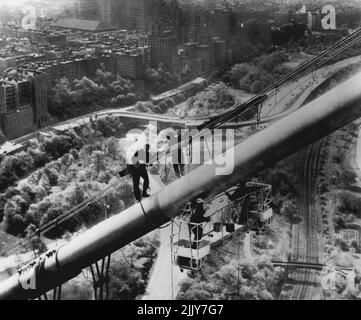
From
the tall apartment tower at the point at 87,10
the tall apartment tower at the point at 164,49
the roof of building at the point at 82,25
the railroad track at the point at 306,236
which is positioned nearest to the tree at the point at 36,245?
the railroad track at the point at 306,236

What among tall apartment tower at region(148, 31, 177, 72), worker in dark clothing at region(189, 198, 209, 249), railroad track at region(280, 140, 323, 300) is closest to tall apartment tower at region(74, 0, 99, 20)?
tall apartment tower at region(148, 31, 177, 72)

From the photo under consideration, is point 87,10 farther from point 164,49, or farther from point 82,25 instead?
point 164,49

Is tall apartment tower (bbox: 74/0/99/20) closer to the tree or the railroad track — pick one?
the railroad track

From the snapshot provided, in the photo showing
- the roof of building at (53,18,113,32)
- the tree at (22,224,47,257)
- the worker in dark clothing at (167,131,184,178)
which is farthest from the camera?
the roof of building at (53,18,113,32)

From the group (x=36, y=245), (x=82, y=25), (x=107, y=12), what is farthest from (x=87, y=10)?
(x=36, y=245)

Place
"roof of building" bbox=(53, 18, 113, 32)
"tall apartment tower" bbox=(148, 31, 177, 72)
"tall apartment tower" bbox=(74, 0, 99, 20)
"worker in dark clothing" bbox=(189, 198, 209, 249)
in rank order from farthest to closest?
Answer: "tall apartment tower" bbox=(74, 0, 99, 20)
"roof of building" bbox=(53, 18, 113, 32)
"tall apartment tower" bbox=(148, 31, 177, 72)
"worker in dark clothing" bbox=(189, 198, 209, 249)

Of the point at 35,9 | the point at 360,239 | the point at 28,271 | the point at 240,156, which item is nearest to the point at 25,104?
the point at 35,9
